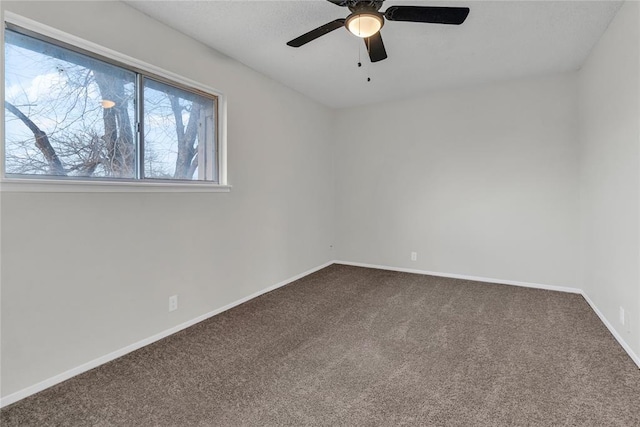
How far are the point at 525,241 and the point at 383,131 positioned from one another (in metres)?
2.39

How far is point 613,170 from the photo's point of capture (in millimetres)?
2426

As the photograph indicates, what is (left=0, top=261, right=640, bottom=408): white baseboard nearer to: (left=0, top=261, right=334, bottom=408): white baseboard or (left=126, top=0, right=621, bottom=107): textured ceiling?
(left=0, top=261, right=334, bottom=408): white baseboard

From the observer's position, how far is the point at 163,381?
6.14 feet

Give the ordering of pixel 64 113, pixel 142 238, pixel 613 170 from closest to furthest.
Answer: pixel 64 113
pixel 142 238
pixel 613 170

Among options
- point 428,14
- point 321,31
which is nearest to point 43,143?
point 321,31

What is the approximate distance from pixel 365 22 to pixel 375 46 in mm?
361

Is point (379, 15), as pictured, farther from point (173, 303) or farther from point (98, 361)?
point (98, 361)

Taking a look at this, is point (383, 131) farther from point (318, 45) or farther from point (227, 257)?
point (227, 257)

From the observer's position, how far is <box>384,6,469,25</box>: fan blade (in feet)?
5.70

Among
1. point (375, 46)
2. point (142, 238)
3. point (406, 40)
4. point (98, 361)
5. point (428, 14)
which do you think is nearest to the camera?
point (428, 14)

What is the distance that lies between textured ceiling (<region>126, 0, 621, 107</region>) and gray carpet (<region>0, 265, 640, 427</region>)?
251 centimetres

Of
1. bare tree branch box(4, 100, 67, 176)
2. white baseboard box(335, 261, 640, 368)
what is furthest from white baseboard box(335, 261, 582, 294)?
bare tree branch box(4, 100, 67, 176)

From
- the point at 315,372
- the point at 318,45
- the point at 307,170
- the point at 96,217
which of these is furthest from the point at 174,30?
the point at 315,372

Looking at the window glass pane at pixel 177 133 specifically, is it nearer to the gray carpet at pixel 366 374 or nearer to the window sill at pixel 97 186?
the window sill at pixel 97 186
